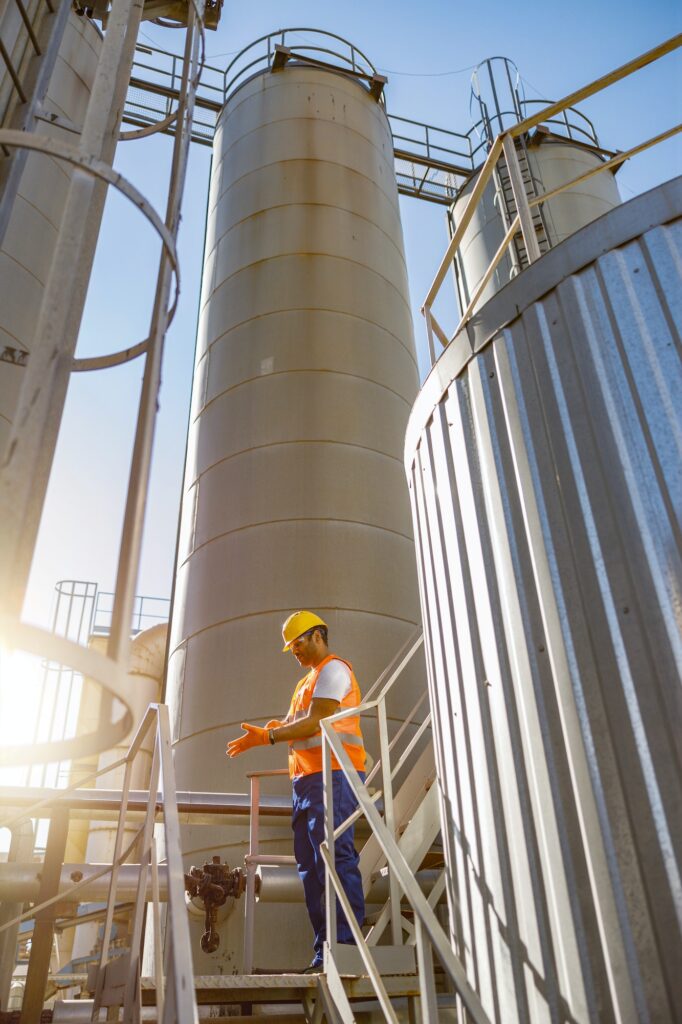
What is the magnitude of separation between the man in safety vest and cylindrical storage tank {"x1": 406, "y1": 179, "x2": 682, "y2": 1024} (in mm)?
744

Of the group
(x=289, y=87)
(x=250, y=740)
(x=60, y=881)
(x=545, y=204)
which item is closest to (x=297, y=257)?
(x=289, y=87)

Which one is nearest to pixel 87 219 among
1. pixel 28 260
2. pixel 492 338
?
pixel 492 338

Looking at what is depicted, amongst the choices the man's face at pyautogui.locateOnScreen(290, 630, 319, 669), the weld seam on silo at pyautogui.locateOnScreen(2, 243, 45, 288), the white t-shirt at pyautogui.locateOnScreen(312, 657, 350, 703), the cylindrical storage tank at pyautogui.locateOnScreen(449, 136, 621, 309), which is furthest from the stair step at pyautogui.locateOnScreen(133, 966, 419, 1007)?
the cylindrical storage tank at pyautogui.locateOnScreen(449, 136, 621, 309)

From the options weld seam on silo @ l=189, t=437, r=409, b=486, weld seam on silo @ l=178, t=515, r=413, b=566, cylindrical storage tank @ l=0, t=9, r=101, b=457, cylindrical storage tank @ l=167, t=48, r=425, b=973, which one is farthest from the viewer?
weld seam on silo @ l=189, t=437, r=409, b=486

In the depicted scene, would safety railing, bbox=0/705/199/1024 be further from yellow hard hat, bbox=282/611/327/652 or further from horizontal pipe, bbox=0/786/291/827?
yellow hard hat, bbox=282/611/327/652

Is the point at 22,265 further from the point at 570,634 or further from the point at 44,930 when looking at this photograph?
the point at 570,634

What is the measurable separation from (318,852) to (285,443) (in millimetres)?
5008

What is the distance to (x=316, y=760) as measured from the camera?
4.80 m

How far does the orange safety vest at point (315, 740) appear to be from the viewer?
482 centimetres

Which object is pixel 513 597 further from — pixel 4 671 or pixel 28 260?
pixel 28 260

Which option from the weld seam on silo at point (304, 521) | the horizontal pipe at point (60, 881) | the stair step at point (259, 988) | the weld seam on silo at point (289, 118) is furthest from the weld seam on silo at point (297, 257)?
the stair step at point (259, 988)

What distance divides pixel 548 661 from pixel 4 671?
2.04 m

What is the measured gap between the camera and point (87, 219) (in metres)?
2.54

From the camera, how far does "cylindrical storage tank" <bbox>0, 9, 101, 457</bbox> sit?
5965 millimetres
